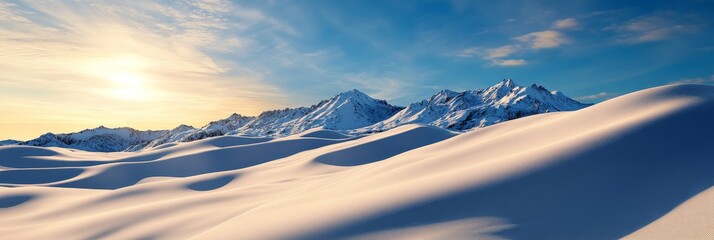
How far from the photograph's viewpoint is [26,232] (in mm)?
14539

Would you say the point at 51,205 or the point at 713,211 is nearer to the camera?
the point at 713,211

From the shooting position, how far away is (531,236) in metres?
5.73

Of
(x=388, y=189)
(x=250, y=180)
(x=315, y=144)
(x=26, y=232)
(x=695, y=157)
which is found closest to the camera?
(x=695, y=157)

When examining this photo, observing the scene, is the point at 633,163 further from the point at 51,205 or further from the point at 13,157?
the point at 13,157

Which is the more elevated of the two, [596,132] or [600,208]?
[596,132]

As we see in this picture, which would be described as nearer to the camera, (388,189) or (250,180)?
(388,189)

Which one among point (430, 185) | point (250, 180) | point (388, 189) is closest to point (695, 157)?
point (430, 185)

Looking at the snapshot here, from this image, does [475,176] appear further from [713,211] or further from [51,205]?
[51,205]

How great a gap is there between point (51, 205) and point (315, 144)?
3303 centimetres

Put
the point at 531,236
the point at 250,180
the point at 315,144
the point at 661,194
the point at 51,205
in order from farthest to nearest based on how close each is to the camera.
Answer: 1. the point at 315,144
2. the point at 250,180
3. the point at 51,205
4. the point at 661,194
5. the point at 531,236

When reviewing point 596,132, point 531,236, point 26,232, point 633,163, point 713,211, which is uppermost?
point 596,132

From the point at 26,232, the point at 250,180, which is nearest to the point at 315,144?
the point at 250,180

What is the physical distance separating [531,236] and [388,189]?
3.70 metres

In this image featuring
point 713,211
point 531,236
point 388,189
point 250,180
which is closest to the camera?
point 713,211
